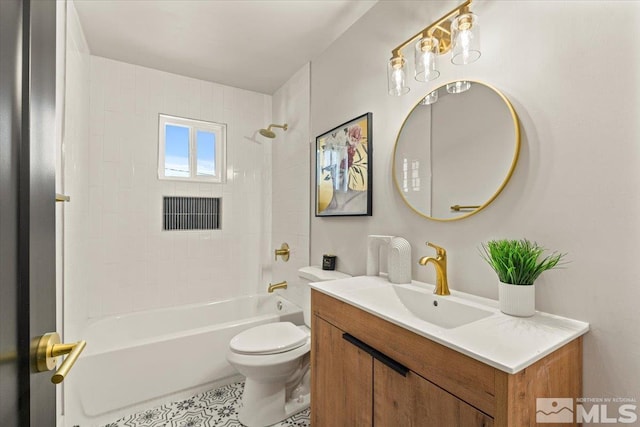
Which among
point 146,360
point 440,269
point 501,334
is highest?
point 440,269

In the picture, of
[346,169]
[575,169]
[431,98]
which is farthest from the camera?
[346,169]

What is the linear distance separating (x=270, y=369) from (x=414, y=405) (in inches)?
38.8

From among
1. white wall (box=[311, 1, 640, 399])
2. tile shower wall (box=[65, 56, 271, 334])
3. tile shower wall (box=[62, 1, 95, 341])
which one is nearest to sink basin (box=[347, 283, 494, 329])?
white wall (box=[311, 1, 640, 399])

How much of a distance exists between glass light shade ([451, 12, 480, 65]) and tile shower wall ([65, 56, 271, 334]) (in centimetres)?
222

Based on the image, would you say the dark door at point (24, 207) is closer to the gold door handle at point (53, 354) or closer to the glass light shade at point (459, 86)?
the gold door handle at point (53, 354)

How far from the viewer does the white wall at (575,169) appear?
2.76 ft

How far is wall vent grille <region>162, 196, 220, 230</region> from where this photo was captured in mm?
2613

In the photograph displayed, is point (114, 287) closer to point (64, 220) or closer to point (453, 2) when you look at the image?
point (64, 220)

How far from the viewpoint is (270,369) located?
1651 mm

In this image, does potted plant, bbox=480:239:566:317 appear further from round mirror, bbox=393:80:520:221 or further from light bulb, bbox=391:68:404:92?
light bulb, bbox=391:68:404:92

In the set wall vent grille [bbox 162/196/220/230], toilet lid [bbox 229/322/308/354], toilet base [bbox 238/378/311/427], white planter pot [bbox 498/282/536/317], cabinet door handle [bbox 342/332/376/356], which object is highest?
wall vent grille [bbox 162/196/220/230]

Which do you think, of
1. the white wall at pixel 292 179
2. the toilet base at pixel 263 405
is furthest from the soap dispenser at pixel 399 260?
the toilet base at pixel 263 405

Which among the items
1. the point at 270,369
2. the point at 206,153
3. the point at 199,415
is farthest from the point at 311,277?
the point at 206,153

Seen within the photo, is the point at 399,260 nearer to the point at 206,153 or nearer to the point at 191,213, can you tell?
the point at 191,213
